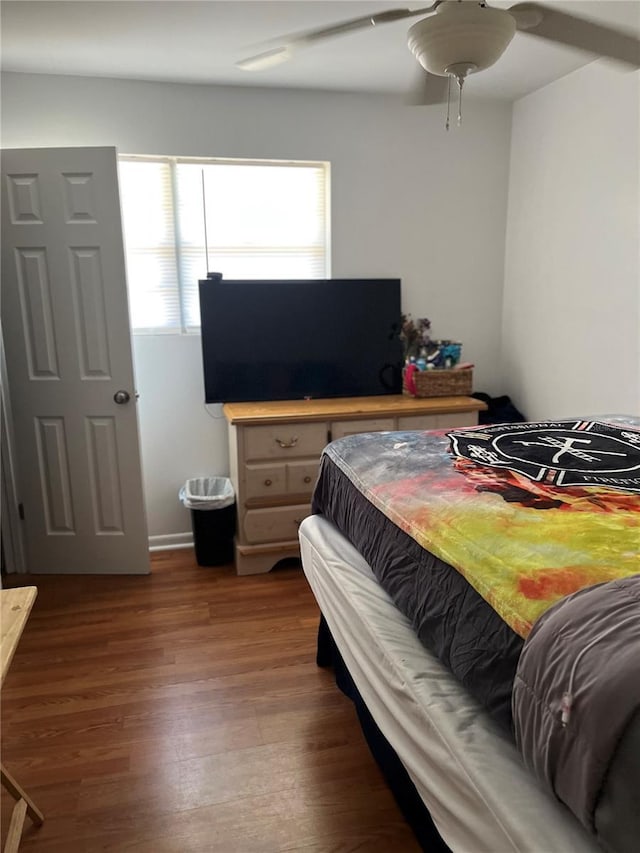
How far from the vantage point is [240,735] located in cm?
189

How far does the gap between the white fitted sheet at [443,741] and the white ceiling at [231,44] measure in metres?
1.76

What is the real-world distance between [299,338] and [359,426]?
615 millimetres

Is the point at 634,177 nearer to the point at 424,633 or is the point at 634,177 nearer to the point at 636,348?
the point at 636,348

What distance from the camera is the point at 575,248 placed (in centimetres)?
298

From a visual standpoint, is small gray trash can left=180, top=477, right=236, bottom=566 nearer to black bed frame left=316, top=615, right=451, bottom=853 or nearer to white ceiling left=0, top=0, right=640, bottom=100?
black bed frame left=316, top=615, right=451, bottom=853

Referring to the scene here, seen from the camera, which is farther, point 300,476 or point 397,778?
point 300,476

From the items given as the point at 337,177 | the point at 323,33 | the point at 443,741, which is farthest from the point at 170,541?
the point at 323,33

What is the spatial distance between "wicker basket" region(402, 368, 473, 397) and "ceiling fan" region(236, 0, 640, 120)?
1.73 meters

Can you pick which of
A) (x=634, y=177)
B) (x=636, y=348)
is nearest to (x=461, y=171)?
(x=634, y=177)

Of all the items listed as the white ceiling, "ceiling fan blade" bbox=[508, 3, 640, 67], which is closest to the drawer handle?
the white ceiling

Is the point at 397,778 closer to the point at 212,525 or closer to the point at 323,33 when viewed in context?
the point at 212,525

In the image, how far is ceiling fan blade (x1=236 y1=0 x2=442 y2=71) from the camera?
150 centimetres

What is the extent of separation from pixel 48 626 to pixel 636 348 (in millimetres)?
2933

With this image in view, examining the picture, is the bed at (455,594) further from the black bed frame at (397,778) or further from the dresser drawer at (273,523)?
the dresser drawer at (273,523)
